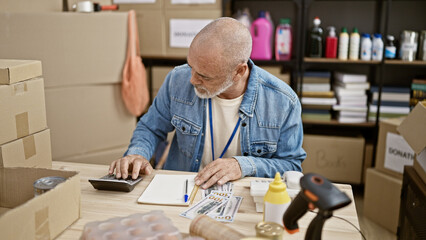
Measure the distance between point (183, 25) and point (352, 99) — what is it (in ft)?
4.43

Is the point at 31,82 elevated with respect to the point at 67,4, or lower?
lower

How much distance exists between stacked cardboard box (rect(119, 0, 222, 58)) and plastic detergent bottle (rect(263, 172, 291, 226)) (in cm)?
210

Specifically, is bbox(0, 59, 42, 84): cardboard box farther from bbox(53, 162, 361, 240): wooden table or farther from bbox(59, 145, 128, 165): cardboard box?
bbox(59, 145, 128, 165): cardboard box

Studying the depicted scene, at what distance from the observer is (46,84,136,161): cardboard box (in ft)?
7.85

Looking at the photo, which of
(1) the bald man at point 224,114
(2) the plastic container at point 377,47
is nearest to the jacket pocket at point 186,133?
(1) the bald man at point 224,114

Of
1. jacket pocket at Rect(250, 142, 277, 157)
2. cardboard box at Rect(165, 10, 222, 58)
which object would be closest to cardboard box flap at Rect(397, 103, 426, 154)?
jacket pocket at Rect(250, 142, 277, 157)

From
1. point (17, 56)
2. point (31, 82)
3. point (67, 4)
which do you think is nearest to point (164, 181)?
point (31, 82)

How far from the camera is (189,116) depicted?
1786mm

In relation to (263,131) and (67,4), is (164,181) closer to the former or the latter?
Result: (263,131)

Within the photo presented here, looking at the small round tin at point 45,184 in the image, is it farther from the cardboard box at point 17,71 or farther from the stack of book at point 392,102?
the stack of book at point 392,102

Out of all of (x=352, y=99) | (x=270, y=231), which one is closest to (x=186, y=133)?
(x=270, y=231)

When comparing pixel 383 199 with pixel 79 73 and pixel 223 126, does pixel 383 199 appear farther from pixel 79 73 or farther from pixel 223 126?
pixel 79 73

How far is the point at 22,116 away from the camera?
53.9 inches

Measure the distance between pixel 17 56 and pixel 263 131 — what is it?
136cm
